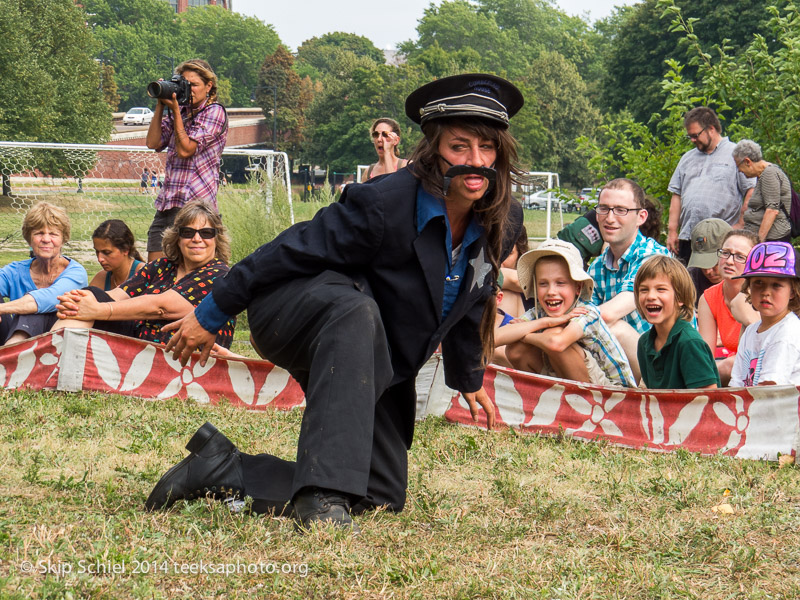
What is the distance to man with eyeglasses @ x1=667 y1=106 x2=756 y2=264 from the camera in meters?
8.86

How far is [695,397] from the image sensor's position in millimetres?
5207

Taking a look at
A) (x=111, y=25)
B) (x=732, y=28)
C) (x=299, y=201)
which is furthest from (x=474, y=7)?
(x=299, y=201)

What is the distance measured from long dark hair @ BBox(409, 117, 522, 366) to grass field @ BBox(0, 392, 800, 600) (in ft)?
3.42

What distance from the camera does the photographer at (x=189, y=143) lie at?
296 inches

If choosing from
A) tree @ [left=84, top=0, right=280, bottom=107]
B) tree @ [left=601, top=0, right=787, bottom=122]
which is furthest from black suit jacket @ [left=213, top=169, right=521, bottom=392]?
tree @ [left=84, top=0, right=280, bottom=107]

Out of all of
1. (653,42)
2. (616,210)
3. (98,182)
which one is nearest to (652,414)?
(616,210)

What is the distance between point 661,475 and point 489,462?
80cm

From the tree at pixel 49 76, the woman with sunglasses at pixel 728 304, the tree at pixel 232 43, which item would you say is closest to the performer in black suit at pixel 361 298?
the woman with sunglasses at pixel 728 304

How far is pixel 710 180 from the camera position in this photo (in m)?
8.92

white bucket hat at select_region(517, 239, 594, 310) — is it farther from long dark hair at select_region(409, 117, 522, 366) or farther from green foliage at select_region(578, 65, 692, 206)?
green foliage at select_region(578, 65, 692, 206)

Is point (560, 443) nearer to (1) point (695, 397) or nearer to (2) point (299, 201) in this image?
(1) point (695, 397)

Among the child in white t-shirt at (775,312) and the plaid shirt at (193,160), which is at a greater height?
the plaid shirt at (193,160)

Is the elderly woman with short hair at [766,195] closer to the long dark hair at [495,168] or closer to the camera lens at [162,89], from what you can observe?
the camera lens at [162,89]

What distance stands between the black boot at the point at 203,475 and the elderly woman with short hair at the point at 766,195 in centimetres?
622
